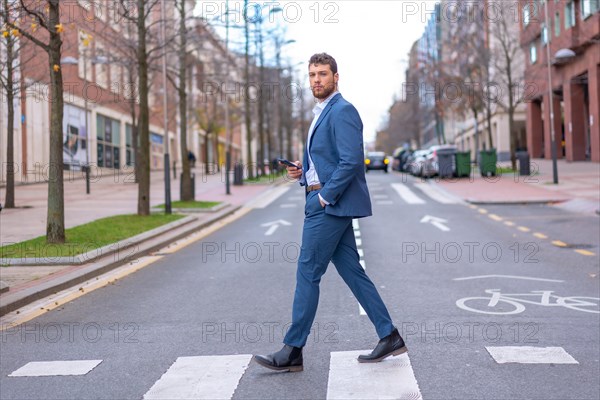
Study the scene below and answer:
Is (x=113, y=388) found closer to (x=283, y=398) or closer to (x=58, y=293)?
(x=283, y=398)

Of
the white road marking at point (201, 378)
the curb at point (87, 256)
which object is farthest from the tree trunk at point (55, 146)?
the white road marking at point (201, 378)

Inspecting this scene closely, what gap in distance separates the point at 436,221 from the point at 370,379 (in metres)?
13.3

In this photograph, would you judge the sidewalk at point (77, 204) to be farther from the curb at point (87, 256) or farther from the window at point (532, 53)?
the window at point (532, 53)

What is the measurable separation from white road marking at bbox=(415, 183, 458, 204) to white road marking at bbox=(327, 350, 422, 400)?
1941cm

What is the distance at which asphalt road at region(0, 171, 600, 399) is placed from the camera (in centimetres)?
Result: 498

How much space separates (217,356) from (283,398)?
1155mm

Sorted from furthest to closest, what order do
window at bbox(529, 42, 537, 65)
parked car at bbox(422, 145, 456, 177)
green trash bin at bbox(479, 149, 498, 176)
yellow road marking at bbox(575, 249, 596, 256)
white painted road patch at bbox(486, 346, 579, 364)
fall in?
1. window at bbox(529, 42, 537, 65)
2. parked car at bbox(422, 145, 456, 177)
3. green trash bin at bbox(479, 149, 498, 176)
4. yellow road marking at bbox(575, 249, 596, 256)
5. white painted road patch at bbox(486, 346, 579, 364)

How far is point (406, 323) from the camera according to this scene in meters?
6.80

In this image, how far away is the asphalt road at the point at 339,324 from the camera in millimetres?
4980

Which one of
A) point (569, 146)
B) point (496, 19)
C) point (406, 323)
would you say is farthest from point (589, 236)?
point (569, 146)

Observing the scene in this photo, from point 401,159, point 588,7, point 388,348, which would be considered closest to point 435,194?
point 588,7

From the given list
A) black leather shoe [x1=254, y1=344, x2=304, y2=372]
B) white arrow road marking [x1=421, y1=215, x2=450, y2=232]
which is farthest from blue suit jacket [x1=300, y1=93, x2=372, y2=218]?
white arrow road marking [x1=421, y1=215, x2=450, y2=232]

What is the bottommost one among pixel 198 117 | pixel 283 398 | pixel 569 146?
pixel 283 398

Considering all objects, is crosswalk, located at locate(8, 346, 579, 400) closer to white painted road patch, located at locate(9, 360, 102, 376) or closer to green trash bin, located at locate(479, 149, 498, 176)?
white painted road patch, located at locate(9, 360, 102, 376)
